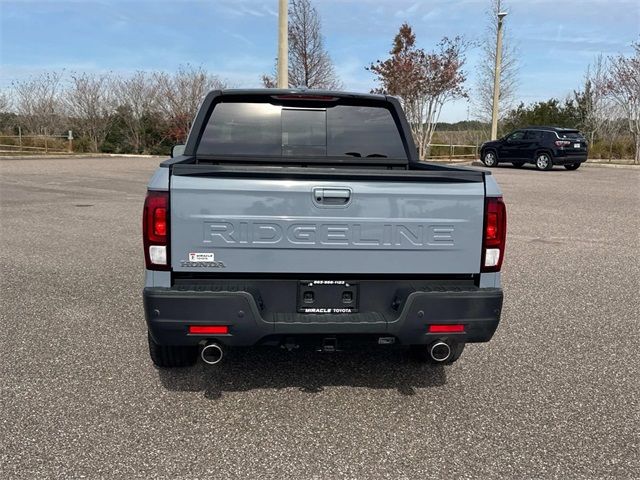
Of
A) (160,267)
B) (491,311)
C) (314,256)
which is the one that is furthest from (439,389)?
(160,267)

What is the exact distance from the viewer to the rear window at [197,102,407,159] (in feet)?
13.7

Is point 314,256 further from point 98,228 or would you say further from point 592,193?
point 592,193

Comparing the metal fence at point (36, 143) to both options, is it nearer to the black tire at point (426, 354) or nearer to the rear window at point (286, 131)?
the rear window at point (286, 131)

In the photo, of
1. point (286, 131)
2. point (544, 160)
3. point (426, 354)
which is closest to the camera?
point (426, 354)

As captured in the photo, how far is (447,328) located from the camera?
3.15 metres

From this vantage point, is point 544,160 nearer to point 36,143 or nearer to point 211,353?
point 211,353

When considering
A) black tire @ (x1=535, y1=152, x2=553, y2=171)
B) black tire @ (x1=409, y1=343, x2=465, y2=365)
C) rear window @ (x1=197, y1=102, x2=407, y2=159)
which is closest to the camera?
black tire @ (x1=409, y1=343, x2=465, y2=365)

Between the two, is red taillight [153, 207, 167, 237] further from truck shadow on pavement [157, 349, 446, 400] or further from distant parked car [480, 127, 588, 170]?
distant parked car [480, 127, 588, 170]

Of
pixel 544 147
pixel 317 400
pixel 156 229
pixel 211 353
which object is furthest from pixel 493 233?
pixel 544 147

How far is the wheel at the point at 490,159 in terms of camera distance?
2666 cm

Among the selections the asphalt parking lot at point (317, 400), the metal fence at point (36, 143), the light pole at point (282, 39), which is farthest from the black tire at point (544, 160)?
the metal fence at point (36, 143)

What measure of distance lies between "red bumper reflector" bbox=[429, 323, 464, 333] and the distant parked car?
23186 millimetres

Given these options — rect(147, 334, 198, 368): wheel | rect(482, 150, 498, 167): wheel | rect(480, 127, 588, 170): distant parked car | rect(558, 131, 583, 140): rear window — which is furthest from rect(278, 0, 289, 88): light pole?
rect(482, 150, 498, 167): wheel

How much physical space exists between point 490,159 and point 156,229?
1024 inches
